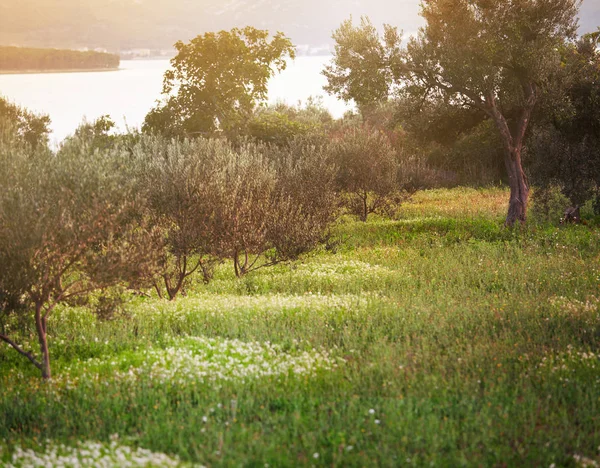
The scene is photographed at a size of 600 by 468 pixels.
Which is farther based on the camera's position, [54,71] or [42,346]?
[54,71]

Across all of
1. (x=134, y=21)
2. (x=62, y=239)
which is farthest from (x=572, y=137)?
(x=134, y=21)

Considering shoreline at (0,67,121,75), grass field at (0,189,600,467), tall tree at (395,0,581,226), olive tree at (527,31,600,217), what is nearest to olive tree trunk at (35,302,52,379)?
grass field at (0,189,600,467)

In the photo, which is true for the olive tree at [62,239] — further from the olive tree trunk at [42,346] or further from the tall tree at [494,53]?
the tall tree at [494,53]

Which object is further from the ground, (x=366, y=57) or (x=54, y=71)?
(x=54, y=71)

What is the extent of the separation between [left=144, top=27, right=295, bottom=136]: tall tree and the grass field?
2880 centimetres

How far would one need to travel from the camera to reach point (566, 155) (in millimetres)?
25438

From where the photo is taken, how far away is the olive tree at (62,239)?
8812mm

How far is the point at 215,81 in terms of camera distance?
41.9 meters

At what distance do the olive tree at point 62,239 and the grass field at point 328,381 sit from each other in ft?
3.96

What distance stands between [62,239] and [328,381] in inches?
183

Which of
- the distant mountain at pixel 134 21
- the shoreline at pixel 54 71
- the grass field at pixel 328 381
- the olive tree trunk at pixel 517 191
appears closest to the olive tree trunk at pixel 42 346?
the grass field at pixel 328 381

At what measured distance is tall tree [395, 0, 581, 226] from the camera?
2283cm

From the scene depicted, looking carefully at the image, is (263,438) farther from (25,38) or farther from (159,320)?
(25,38)

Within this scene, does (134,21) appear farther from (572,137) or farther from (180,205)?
(180,205)
